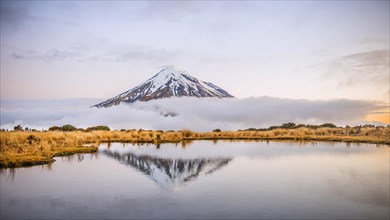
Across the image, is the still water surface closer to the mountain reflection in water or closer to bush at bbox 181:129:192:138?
the mountain reflection in water

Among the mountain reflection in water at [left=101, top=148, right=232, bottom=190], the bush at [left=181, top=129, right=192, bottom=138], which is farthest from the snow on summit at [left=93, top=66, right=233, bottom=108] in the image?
the mountain reflection in water at [left=101, top=148, right=232, bottom=190]

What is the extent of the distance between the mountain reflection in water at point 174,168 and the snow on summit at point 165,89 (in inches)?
4939

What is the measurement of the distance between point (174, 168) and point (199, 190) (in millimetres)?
5688

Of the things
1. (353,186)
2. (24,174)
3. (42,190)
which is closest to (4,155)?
(24,174)

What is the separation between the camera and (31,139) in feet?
92.9

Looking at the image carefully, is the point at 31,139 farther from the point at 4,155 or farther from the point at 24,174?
the point at 24,174

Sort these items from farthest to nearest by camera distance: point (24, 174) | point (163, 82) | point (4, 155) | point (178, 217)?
1. point (163, 82)
2. point (4, 155)
3. point (24, 174)
4. point (178, 217)

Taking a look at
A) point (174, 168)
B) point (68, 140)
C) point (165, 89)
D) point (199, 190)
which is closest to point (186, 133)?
point (68, 140)

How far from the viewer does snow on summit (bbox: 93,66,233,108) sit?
5930 inches

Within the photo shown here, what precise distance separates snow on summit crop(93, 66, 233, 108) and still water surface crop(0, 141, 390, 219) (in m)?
129

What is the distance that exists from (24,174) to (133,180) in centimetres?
538

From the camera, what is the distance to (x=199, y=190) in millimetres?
12828

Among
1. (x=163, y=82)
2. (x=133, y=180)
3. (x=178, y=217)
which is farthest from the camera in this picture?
(x=163, y=82)

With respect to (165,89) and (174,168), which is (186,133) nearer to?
(174,168)
